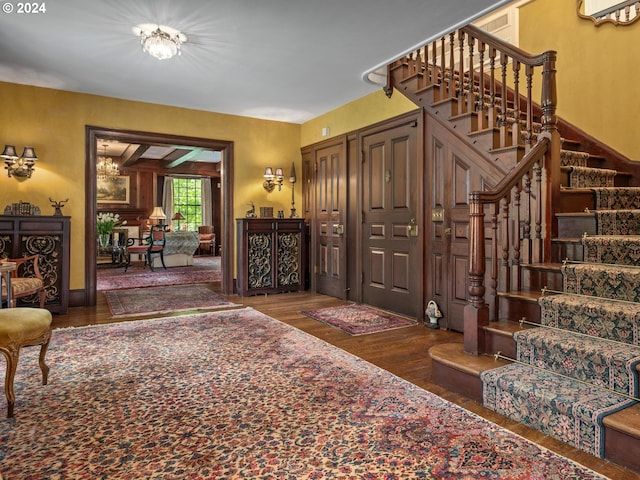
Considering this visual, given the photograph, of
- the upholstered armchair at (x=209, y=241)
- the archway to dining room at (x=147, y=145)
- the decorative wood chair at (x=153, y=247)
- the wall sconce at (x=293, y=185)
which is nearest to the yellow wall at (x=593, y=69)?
the wall sconce at (x=293, y=185)

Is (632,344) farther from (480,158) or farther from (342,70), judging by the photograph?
(342,70)

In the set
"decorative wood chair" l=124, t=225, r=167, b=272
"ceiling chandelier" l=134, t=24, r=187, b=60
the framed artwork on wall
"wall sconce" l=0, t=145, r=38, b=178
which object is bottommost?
"decorative wood chair" l=124, t=225, r=167, b=272

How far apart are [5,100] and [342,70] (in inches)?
153

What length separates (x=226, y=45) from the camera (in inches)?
147

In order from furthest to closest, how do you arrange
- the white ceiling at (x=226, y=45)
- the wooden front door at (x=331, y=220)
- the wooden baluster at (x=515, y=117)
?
1. the wooden front door at (x=331, y=220)
2. the wooden baluster at (x=515, y=117)
3. the white ceiling at (x=226, y=45)

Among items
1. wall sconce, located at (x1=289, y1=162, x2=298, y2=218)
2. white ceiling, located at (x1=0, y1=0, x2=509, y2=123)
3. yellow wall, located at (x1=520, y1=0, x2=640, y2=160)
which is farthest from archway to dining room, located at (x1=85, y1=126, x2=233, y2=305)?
yellow wall, located at (x1=520, y1=0, x2=640, y2=160)

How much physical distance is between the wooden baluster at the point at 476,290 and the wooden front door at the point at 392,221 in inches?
69.3

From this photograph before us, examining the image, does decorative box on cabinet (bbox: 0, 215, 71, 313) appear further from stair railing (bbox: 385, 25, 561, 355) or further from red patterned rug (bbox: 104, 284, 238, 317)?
stair railing (bbox: 385, 25, 561, 355)

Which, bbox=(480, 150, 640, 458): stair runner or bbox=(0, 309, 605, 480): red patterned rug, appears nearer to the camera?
bbox=(0, 309, 605, 480): red patterned rug

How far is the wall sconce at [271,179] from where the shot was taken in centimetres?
625

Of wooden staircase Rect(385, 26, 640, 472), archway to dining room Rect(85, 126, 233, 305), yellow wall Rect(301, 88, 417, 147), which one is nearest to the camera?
wooden staircase Rect(385, 26, 640, 472)

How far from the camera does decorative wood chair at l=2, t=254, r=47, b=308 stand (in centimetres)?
381

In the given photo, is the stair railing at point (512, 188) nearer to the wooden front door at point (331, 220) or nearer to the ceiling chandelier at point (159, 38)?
the wooden front door at point (331, 220)

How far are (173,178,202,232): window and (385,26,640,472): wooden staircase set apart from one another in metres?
10.5
